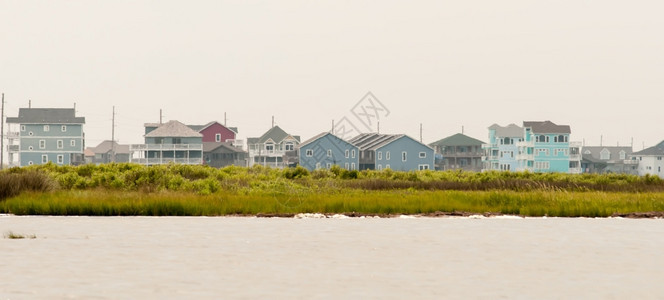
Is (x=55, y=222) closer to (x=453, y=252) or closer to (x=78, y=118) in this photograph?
(x=453, y=252)

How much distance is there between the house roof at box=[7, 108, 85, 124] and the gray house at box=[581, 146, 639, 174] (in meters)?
80.6

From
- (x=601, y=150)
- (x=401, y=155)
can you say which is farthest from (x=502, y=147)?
(x=601, y=150)

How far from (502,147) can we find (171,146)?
48176 millimetres

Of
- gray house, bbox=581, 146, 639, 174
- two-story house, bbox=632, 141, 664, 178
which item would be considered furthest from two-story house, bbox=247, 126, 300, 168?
two-story house, bbox=632, 141, 664, 178

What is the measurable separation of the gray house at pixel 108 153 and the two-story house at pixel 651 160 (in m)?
85.1

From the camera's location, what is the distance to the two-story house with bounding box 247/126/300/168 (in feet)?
376

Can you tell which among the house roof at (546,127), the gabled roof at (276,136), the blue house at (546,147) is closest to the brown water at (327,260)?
the blue house at (546,147)

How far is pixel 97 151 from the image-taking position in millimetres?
142500

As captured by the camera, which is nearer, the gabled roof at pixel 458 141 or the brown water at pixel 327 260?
the brown water at pixel 327 260

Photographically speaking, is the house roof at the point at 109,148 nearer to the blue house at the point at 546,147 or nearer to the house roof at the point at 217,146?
the house roof at the point at 217,146

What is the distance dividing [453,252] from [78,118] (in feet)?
360

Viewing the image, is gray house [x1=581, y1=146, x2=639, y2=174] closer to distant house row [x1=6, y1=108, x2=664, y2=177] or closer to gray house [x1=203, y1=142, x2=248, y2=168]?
distant house row [x1=6, y1=108, x2=664, y2=177]

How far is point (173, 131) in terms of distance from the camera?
107625 mm

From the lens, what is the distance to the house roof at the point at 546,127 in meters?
113
